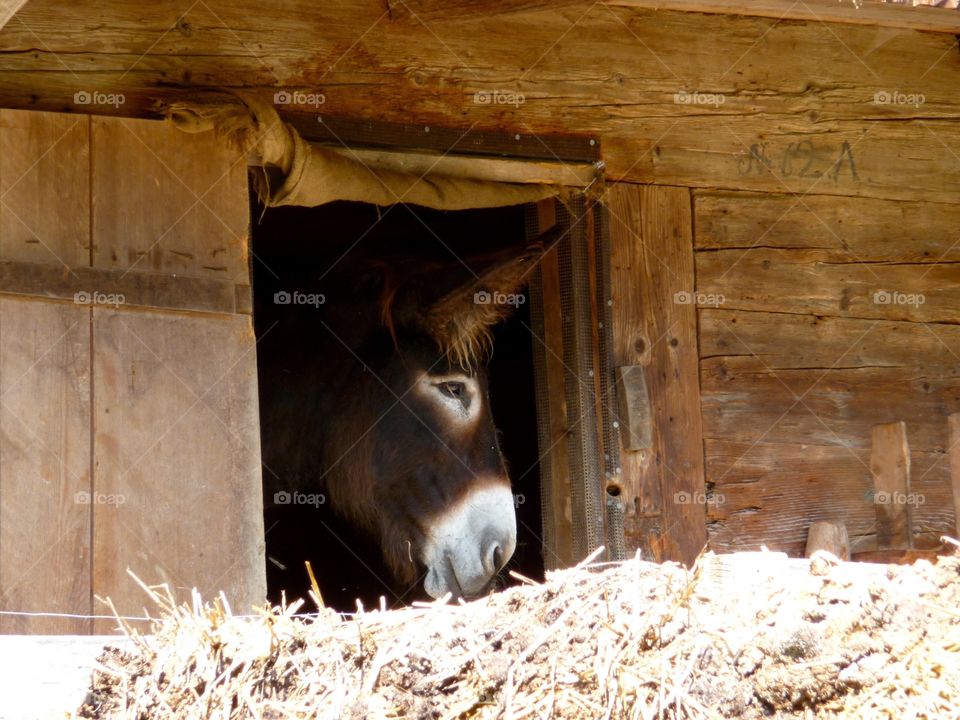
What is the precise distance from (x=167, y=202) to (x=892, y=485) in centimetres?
308

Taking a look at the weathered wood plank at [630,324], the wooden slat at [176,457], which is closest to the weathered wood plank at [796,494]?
the weathered wood plank at [630,324]

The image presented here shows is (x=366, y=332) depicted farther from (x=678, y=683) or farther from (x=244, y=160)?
(x=678, y=683)

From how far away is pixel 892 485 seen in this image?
16.2 ft

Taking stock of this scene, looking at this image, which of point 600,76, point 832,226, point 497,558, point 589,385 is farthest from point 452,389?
point 832,226

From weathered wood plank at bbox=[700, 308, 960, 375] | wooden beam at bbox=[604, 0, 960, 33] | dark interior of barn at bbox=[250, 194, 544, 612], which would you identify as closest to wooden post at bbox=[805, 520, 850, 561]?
weathered wood plank at bbox=[700, 308, 960, 375]

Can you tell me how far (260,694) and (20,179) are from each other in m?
2.02

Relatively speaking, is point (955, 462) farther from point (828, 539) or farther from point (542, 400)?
point (542, 400)

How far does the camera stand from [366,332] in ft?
16.3

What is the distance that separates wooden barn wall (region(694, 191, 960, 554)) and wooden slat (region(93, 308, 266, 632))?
192 cm

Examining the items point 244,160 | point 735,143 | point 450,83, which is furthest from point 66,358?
point 735,143

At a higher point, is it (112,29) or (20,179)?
(112,29)

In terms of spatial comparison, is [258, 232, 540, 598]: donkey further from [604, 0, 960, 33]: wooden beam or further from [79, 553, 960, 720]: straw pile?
[79, 553, 960, 720]: straw pile

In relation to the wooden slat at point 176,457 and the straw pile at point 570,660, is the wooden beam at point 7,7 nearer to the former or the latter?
the wooden slat at point 176,457

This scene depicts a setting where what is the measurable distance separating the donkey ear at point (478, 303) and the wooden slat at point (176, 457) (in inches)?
40.2
